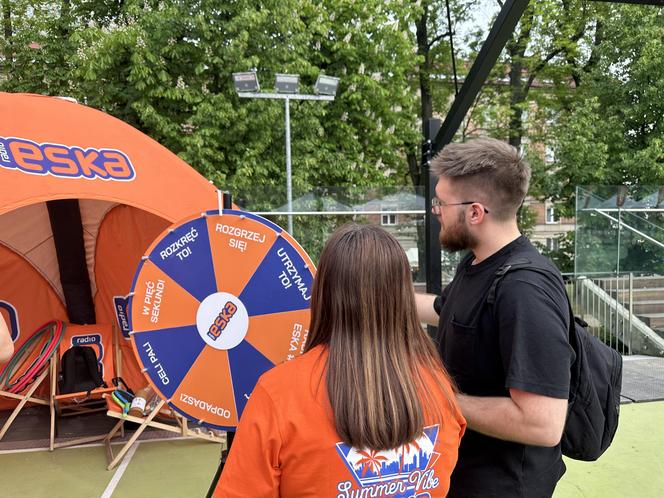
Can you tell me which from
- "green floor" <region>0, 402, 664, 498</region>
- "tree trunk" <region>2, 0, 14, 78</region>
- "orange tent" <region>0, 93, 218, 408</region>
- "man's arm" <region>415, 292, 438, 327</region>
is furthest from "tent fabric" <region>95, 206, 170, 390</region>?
"tree trunk" <region>2, 0, 14, 78</region>

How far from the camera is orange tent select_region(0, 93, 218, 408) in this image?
11.3ft

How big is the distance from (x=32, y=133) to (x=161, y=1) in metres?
A: 9.70

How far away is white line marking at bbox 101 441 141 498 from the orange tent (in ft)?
2.71

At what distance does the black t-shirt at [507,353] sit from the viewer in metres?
1.54

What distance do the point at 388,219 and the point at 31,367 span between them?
6.50 metres

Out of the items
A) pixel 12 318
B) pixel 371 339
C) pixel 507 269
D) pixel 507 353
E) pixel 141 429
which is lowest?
pixel 141 429

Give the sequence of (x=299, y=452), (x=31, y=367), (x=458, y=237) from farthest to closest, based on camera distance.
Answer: (x=31, y=367)
(x=458, y=237)
(x=299, y=452)

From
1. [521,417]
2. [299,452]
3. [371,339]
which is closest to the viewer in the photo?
[299,452]

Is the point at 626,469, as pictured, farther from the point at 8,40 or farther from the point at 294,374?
the point at 8,40

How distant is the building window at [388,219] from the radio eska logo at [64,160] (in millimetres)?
6538

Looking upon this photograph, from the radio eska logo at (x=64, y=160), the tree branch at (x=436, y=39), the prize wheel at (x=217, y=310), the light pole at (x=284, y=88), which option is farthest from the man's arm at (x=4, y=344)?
the tree branch at (x=436, y=39)

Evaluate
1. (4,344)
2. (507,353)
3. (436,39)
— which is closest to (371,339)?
(507,353)

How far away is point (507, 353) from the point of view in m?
1.59

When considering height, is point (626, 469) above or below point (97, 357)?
below
